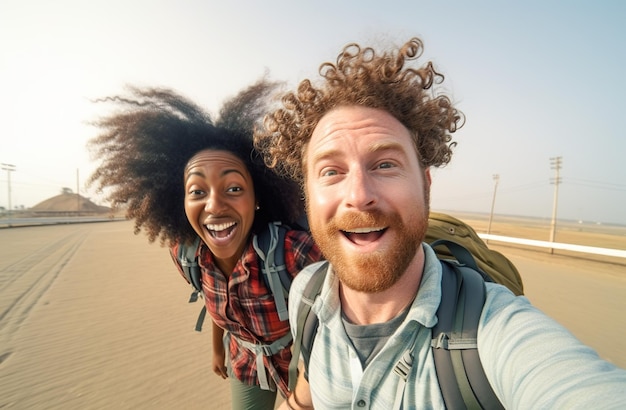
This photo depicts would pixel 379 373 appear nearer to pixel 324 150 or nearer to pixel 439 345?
pixel 439 345

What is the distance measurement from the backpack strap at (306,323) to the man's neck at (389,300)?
21cm

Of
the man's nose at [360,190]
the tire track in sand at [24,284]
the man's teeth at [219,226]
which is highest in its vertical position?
the man's nose at [360,190]

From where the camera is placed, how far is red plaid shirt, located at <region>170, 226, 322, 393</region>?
1.99 m

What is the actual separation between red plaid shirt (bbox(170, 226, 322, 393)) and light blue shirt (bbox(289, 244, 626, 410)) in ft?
2.28

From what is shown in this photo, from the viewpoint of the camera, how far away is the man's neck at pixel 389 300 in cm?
128

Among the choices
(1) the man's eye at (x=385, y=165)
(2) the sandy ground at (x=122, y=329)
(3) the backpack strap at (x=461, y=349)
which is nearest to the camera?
(3) the backpack strap at (x=461, y=349)

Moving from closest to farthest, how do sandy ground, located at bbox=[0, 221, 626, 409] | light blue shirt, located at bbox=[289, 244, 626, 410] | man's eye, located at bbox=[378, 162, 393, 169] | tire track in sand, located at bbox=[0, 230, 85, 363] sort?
light blue shirt, located at bbox=[289, 244, 626, 410] < man's eye, located at bbox=[378, 162, 393, 169] < sandy ground, located at bbox=[0, 221, 626, 409] < tire track in sand, located at bbox=[0, 230, 85, 363]

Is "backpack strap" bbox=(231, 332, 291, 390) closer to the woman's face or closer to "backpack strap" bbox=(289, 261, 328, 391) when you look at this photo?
"backpack strap" bbox=(289, 261, 328, 391)

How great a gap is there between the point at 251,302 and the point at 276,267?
34 cm

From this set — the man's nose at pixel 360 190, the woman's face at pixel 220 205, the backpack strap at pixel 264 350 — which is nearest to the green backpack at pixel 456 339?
the man's nose at pixel 360 190

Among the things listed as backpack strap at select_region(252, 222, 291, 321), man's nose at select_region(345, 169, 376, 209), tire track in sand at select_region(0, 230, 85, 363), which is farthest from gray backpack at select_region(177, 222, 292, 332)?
tire track in sand at select_region(0, 230, 85, 363)

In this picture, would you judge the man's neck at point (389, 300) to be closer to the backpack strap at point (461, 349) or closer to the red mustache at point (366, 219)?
the backpack strap at point (461, 349)

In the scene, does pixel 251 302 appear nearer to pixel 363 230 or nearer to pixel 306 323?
pixel 306 323

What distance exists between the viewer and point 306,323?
4.83 feet
